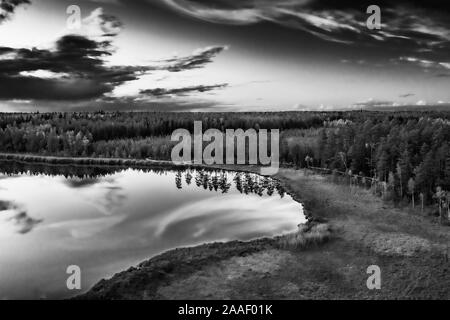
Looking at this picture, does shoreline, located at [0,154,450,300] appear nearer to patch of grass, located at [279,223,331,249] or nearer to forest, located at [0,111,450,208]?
patch of grass, located at [279,223,331,249]

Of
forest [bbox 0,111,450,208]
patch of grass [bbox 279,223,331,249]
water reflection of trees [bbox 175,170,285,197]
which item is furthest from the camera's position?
water reflection of trees [bbox 175,170,285,197]

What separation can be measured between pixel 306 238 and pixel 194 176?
2886 cm

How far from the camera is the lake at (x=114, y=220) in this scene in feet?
60.1

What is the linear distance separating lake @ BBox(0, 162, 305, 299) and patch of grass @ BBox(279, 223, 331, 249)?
2.24m

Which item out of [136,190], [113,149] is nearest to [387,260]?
[136,190]

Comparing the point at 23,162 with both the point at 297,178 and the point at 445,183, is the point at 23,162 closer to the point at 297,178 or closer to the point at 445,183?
the point at 297,178

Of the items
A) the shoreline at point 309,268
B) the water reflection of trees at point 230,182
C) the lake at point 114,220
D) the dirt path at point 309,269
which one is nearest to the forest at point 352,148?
the shoreline at point 309,268

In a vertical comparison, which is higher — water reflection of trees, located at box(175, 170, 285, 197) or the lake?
water reflection of trees, located at box(175, 170, 285, 197)

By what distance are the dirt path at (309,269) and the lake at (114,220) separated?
2212 mm

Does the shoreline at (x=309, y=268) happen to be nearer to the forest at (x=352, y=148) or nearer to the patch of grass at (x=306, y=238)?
the patch of grass at (x=306, y=238)

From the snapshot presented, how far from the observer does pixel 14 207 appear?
32.6 m

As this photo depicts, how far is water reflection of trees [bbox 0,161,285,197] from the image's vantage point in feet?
129

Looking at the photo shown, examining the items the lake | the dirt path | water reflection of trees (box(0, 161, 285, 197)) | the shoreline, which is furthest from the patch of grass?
water reflection of trees (box(0, 161, 285, 197))
